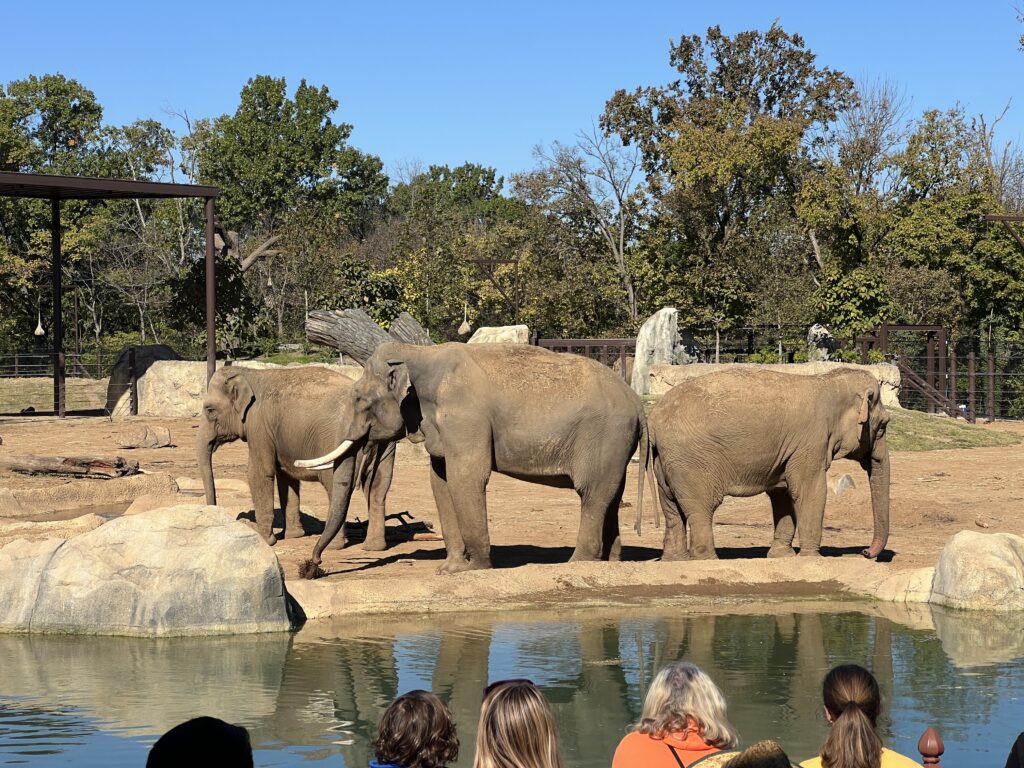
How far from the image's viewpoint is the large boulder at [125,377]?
3027 centimetres

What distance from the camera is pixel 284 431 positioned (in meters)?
14.9

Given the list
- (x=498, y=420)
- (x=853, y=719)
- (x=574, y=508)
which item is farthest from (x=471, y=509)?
(x=853, y=719)

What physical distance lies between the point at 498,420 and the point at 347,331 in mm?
12617

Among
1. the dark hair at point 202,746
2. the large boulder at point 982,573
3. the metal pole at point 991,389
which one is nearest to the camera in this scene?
the dark hair at point 202,746

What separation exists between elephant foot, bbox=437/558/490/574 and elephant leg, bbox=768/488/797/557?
9.02 feet

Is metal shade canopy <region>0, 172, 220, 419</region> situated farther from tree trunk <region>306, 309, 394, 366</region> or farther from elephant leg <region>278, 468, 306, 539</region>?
elephant leg <region>278, 468, 306, 539</region>

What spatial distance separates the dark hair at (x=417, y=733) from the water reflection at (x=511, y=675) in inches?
154

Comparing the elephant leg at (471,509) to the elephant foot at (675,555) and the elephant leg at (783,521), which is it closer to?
the elephant foot at (675,555)

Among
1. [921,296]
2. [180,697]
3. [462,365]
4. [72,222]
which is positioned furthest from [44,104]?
[180,697]

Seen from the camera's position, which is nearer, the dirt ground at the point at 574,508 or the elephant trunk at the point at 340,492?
the elephant trunk at the point at 340,492

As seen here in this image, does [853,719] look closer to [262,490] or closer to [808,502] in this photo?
[808,502]

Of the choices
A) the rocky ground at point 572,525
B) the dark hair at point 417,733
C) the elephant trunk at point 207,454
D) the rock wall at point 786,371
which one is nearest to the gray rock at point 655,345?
the rock wall at point 786,371

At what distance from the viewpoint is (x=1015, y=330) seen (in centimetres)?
3644

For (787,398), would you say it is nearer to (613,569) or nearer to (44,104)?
(613,569)
